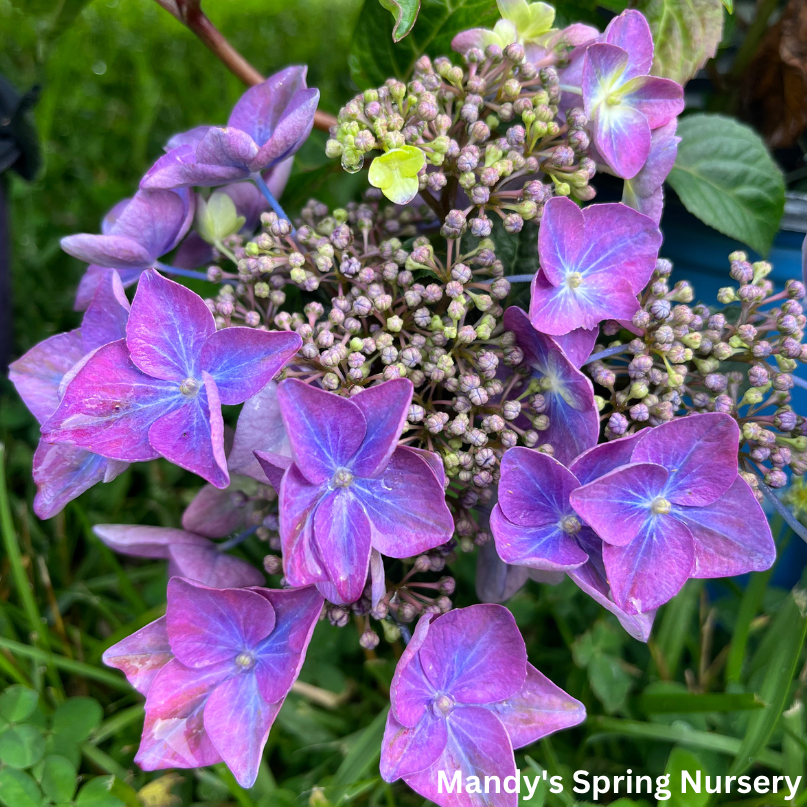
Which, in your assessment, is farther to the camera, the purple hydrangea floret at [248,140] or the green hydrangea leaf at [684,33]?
the green hydrangea leaf at [684,33]

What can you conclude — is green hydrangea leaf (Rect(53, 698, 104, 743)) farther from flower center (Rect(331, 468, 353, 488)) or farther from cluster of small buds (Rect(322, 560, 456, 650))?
flower center (Rect(331, 468, 353, 488))

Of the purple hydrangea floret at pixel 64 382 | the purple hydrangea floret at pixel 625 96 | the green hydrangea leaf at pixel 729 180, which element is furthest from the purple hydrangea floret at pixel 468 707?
the green hydrangea leaf at pixel 729 180

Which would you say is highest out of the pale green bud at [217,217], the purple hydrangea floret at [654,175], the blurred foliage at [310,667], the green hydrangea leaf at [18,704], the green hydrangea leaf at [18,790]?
the pale green bud at [217,217]

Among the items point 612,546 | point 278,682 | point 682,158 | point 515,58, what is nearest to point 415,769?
point 278,682

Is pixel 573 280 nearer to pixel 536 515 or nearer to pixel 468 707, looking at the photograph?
pixel 536 515

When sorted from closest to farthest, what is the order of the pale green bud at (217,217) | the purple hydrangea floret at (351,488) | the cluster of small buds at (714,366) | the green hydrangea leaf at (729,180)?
the purple hydrangea floret at (351,488), the cluster of small buds at (714,366), the pale green bud at (217,217), the green hydrangea leaf at (729,180)

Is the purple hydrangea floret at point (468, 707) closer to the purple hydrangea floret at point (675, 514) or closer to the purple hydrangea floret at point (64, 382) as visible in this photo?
the purple hydrangea floret at point (675, 514)

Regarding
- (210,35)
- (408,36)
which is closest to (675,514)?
(408,36)
